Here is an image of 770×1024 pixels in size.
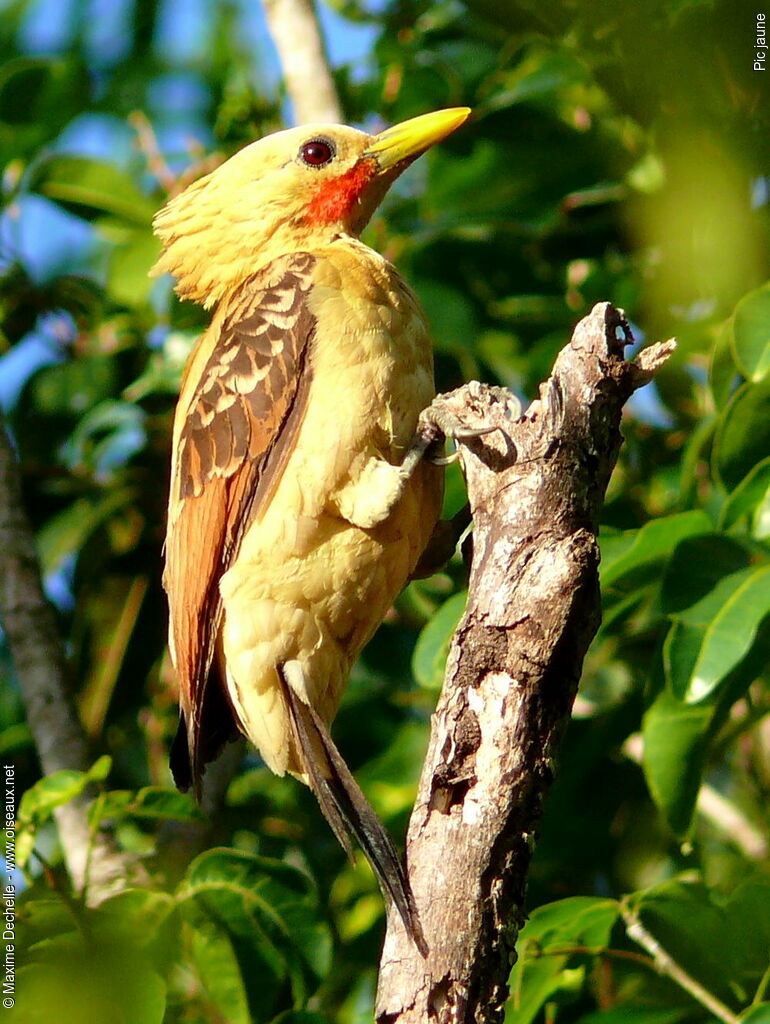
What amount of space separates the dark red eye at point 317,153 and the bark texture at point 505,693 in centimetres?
179

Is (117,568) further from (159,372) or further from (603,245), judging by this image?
(603,245)

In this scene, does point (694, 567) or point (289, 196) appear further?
point (289, 196)

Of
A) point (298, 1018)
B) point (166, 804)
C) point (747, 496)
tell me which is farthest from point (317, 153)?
point (298, 1018)

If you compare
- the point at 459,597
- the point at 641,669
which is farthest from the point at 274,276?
the point at 641,669

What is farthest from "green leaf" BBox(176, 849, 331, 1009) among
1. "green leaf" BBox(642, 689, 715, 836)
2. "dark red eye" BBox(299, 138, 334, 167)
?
"dark red eye" BBox(299, 138, 334, 167)

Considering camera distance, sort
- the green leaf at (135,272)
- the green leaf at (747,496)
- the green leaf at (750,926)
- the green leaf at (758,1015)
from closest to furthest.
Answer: the green leaf at (758,1015) < the green leaf at (750,926) < the green leaf at (747,496) < the green leaf at (135,272)

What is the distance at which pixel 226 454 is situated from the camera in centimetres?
426

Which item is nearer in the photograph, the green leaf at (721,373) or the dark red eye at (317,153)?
the green leaf at (721,373)

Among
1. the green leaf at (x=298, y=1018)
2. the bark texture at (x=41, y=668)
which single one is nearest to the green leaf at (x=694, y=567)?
the green leaf at (x=298, y=1018)

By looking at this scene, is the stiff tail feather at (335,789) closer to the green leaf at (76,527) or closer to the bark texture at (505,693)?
the bark texture at (505,693)

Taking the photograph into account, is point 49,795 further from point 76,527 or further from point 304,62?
point 304,62

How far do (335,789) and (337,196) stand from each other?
2.07 m

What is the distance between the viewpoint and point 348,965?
4.95 m

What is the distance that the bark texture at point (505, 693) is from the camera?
296 cm
